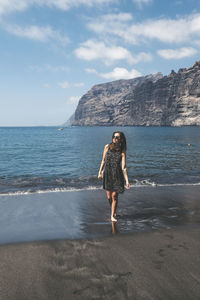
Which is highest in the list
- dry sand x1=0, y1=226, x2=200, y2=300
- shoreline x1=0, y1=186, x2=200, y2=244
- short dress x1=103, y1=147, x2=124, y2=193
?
short dress x1=103, y1=147, x2=124, y2=193

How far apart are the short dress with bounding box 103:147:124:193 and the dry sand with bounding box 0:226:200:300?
1.49 meters

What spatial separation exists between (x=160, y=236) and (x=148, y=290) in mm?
2016

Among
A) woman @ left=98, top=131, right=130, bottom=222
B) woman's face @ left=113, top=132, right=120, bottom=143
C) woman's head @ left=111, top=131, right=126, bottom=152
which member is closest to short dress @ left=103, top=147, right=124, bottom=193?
woman @ left=98, top=131, right=130, bottom=222

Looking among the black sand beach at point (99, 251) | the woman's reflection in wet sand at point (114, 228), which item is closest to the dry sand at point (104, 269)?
the black sand beach at point (99, 251)

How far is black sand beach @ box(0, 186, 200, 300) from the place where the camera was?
317cm

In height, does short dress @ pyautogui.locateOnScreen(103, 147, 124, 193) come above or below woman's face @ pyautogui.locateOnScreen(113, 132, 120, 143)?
below

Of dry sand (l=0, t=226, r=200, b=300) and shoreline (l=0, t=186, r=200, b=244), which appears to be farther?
shoreline (l=0, t=186, r=200, b=244)

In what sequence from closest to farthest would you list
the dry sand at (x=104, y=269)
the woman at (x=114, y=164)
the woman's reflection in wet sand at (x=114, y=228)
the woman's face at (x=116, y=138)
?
1. the dry sand at (x=104, y=269)
2. the woman's reflection in wet sand at (x=114, y=228)
3. the woman's face at (x=116, y=138)
4. the woman at (x=114, y=164)

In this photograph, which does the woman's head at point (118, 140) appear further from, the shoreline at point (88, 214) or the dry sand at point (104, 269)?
the dry sand at point (104, 269)

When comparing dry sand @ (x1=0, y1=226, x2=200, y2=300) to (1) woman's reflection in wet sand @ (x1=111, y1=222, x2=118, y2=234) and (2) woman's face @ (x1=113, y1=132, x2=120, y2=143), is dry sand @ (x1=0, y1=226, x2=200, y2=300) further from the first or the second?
(2) woman's face @ (x1=113, y1=132, x2=120, y2=143)

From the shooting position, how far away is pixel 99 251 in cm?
429

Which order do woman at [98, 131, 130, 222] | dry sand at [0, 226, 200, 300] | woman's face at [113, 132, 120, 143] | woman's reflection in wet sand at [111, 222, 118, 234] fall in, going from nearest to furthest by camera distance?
1. dry sand at [0, 226, 200, 300]
2. woman's reflection in wet sand at [111, 222, 118, 234]
3. woman's face at [113, 132, 120, 143]
4. woman at [98, 131, 130, 222]

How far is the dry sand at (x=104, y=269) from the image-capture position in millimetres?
3094

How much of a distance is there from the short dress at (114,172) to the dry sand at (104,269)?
1.49 m
